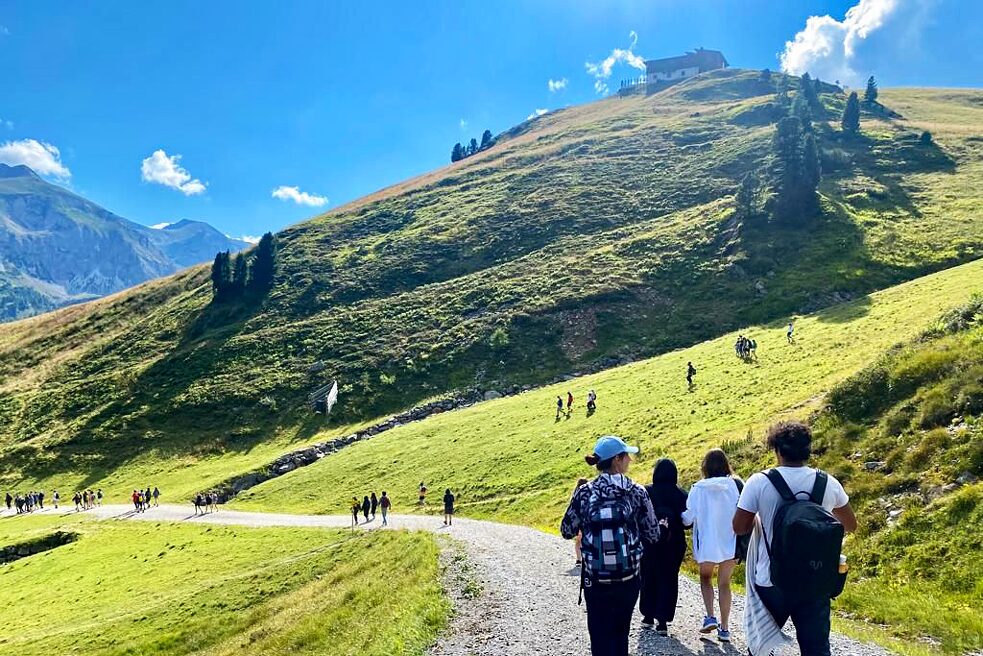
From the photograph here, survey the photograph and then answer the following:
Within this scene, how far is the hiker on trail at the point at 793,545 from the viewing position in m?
5.38

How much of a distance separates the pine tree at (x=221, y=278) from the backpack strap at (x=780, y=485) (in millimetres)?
105535

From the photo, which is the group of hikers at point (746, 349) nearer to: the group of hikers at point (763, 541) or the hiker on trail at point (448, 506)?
the hiker on trail at point (448, 506)

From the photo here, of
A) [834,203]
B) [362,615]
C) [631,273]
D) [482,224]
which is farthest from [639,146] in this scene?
[362,615]

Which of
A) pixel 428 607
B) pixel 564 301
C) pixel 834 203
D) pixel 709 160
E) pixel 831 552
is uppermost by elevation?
pixel 709 160

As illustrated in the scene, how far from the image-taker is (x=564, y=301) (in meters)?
78.1

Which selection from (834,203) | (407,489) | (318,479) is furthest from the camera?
(834,203)

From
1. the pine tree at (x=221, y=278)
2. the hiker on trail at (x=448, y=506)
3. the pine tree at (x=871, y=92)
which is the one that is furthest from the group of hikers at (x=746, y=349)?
the pine tree at (x=871, y=92)

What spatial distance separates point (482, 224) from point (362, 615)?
10121 centimetres

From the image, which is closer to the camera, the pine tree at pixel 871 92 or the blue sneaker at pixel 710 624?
the blue sneaker at pixel 710 624

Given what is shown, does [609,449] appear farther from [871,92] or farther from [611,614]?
[871,92]

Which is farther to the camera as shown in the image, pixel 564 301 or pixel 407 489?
pixel 564 301

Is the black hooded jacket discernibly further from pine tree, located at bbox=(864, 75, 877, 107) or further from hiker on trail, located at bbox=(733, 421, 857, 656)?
pine tree, located at bbox=(864, 75, 877, 107)

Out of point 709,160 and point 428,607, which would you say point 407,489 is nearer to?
point 428,607

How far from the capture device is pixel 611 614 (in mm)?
6344
